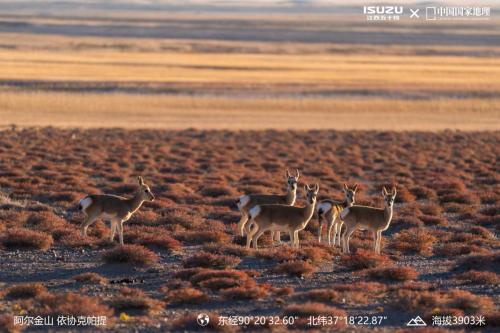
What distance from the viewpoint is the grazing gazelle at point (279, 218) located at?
49.2 feet

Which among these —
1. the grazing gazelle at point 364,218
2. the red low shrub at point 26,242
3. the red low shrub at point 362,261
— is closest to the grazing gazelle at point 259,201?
the grazing gazelle at point 364,218

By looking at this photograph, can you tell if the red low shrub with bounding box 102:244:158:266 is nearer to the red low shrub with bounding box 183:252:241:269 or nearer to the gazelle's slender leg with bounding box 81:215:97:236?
the red low shrub with bounding box 183:252:241:269

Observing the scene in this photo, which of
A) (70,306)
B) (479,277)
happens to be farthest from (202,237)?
(70,306)

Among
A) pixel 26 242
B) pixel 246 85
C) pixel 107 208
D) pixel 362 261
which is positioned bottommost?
pixel 362 261

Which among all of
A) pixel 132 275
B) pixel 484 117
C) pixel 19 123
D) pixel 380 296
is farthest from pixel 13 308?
pixel 484 117

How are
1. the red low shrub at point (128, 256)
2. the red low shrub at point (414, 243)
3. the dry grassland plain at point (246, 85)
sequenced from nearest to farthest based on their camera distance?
1. the red low shrub at point (128, 256)
2. the red low shrub at point (414, 243)
3. the dry grassland plain at point (246, 85)

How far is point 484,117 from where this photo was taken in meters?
56.6

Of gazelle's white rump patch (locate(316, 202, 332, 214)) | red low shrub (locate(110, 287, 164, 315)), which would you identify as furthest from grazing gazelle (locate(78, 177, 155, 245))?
red low shrub (locate(110, 287, 164, 315))

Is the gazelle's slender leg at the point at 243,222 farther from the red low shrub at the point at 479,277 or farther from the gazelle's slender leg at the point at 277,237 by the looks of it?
the red low shrub at the point at 479,277

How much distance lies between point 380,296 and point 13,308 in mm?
4726

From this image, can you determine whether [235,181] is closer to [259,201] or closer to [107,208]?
[259,201]

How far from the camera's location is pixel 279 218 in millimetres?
15094

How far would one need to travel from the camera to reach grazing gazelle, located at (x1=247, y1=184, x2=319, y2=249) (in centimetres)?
1498

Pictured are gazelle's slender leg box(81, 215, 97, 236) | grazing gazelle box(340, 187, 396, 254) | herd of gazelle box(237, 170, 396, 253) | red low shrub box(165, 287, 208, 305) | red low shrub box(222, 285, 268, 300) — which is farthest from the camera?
gazelle's slender leg box(81, 215, 97, 236)
